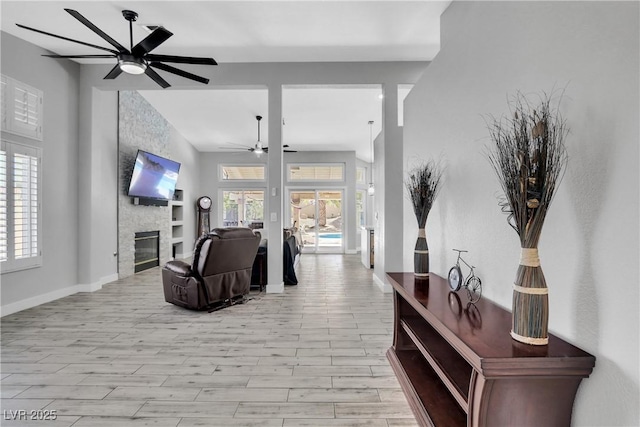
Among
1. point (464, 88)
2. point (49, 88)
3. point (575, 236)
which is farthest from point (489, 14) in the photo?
point (49, 88)

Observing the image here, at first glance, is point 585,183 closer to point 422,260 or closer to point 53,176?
point 422,260

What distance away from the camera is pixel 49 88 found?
4.08 m

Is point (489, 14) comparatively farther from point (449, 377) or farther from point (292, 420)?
point (292, 420)

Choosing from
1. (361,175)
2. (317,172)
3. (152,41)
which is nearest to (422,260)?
(152,41)

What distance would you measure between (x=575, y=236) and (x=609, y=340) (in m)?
0.36

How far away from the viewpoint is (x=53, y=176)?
4.11m

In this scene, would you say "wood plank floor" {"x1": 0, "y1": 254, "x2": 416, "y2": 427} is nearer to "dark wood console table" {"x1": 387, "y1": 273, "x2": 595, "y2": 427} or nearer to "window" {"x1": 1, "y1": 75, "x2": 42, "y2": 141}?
"dark wood console table" {"x1": 387, "y1": 273, "x2": 595, "y2": 427}

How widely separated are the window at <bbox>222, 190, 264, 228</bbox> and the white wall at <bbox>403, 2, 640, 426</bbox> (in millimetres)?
8287

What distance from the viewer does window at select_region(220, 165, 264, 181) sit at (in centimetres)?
945

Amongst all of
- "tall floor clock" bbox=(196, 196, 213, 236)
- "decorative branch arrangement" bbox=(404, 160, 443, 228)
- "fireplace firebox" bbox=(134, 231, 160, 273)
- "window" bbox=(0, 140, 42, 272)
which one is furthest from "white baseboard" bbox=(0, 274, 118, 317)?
"decorative branch arrangement" bbox=(404, 160, 443, 228)

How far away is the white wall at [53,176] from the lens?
A: 3619 mm

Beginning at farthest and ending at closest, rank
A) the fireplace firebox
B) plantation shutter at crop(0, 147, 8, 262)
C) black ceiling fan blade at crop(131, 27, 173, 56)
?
the fireplace firebox < plantation shutter at crop(0, 147, 8, 262) < black ceiling fan blade at crop(131, 27, 173, 56)

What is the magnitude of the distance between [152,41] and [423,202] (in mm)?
2979

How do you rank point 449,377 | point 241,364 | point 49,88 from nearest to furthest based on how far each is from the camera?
1. point 449,377
2. point 241,364
3. point 49,88
